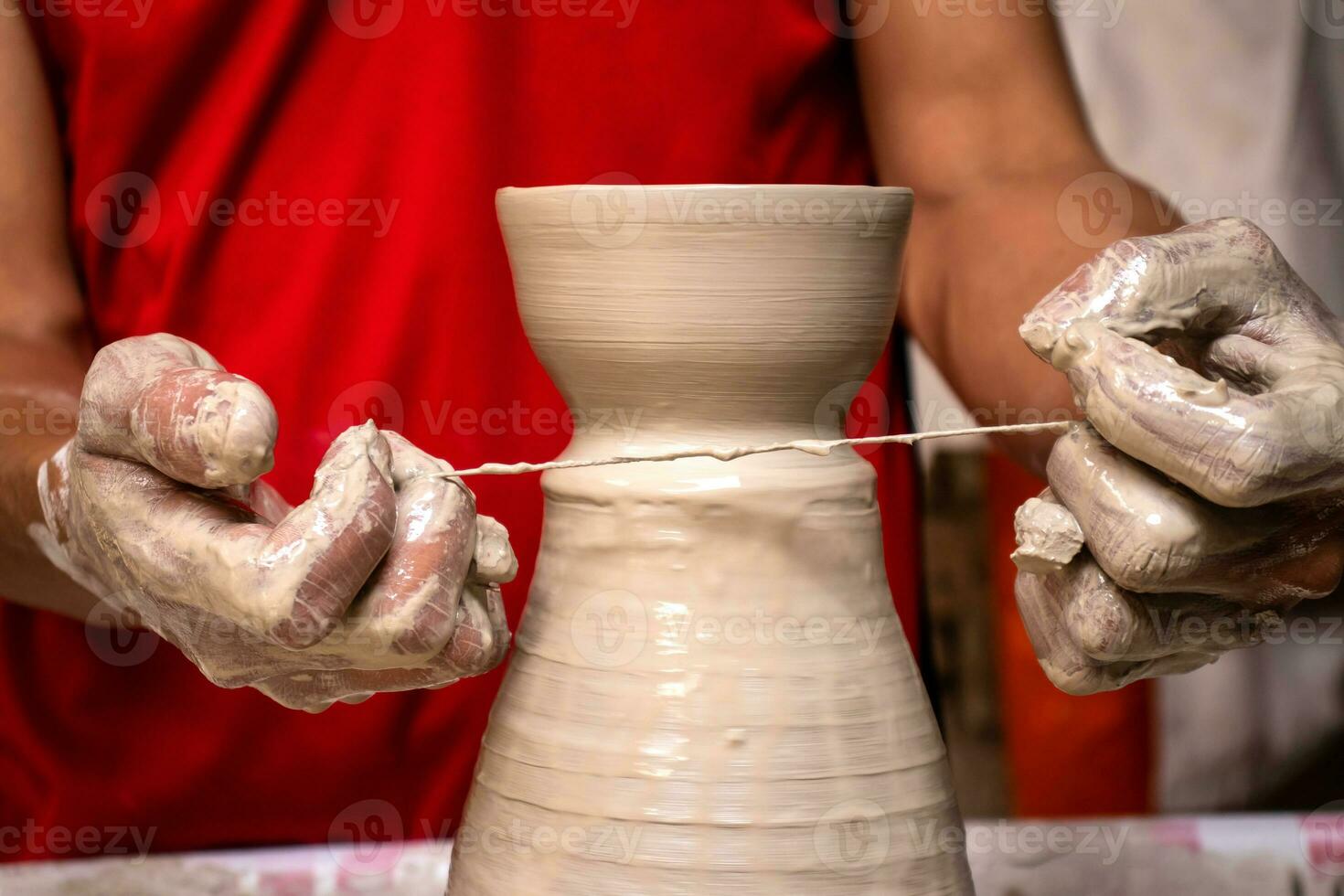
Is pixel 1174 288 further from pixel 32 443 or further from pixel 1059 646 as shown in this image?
pixel 32 443

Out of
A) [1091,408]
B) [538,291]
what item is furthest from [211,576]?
[1091,408]

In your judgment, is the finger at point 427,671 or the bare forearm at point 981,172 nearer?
the finger at point 427,671

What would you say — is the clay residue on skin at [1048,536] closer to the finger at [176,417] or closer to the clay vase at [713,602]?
the clay vase at [713,602]

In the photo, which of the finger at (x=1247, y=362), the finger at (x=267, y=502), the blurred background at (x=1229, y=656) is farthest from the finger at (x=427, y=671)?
the blurred background at (x=1229, y=656)

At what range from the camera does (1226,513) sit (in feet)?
2.30

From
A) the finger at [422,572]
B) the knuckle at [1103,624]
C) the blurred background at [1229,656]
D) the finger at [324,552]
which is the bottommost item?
the blurred background at [1229,656]

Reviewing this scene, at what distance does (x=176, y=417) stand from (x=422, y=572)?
0.51 ft

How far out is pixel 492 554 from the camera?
76 cm

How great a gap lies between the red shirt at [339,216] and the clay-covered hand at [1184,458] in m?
0.61

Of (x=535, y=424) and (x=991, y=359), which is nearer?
(x=991, y=359)

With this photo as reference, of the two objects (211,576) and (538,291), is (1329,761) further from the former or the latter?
(211,576)

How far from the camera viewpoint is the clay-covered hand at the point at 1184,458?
661mm

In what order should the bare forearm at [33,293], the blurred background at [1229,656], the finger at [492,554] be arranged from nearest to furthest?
the finger at [492,554]
the bare forearm at [33,293]
the blurred background at [1229,656]

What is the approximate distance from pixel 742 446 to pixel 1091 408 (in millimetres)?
191
